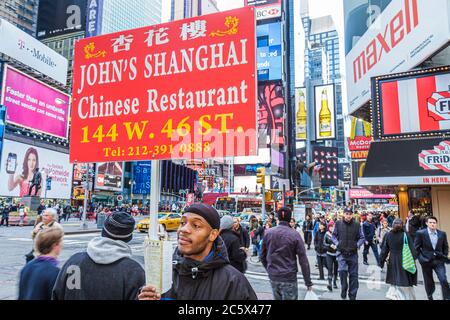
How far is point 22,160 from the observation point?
41.6 meters

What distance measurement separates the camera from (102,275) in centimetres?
227

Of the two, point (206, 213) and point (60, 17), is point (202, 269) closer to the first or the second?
point (206, 213)

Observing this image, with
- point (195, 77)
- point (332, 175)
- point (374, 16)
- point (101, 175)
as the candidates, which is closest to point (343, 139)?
point (332, 175)

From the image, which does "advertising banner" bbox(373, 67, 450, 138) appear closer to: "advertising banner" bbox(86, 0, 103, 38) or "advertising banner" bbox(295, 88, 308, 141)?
"advertising banner" bbox(295, 88, 308, 141)

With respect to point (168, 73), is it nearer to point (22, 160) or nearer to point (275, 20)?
point (22, 160)

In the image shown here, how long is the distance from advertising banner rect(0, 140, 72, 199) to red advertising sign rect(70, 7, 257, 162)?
139ft

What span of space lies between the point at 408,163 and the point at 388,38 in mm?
8451

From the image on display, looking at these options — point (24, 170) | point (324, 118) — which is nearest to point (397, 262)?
point (24, 170)

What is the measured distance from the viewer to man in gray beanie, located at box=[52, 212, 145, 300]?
2.24 metres

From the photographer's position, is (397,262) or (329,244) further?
(329,244)

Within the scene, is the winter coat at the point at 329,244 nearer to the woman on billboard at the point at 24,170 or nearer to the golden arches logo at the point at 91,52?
the golden arches logo at the point at 91,52

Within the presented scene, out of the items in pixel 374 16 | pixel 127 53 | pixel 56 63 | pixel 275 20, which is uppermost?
pixel 275 20

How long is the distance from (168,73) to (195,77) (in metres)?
0.32
